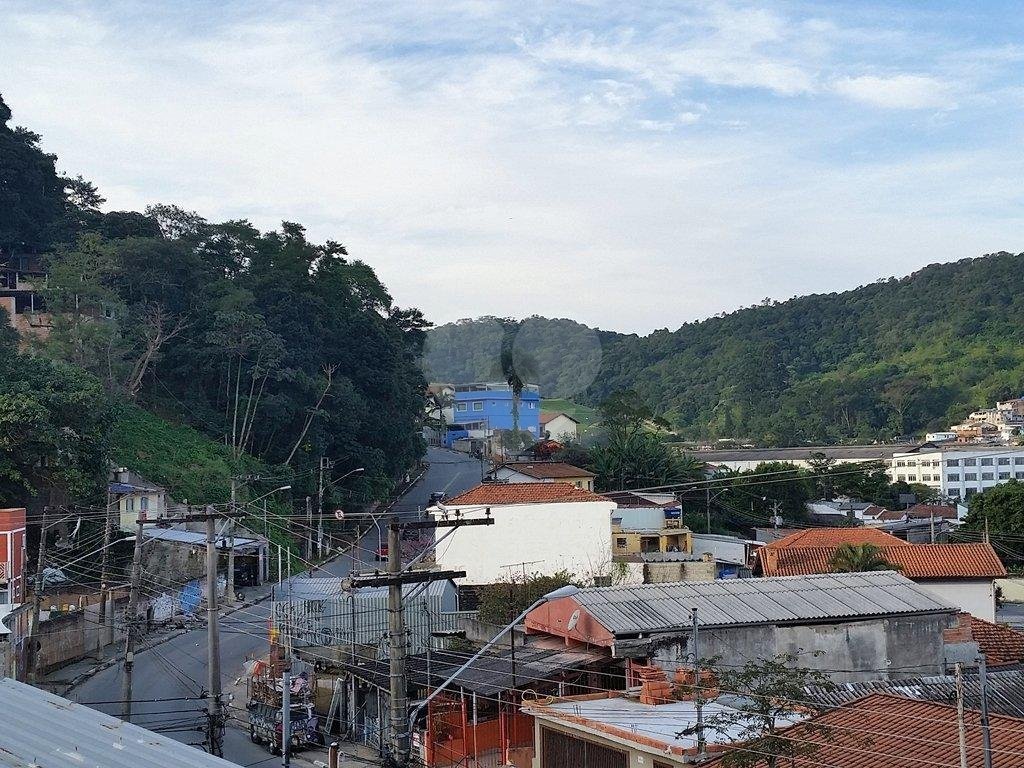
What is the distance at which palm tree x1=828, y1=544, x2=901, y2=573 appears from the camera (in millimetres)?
28172

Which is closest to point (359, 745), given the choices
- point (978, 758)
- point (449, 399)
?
point (978, 758)

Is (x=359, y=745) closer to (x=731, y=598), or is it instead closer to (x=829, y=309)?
(x=731, y=598)

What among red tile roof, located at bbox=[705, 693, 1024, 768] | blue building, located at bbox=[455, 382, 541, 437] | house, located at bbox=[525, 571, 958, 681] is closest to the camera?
red tile roof, located at bbox=[705, 693, 1024, 768]

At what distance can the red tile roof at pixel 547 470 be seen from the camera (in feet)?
143

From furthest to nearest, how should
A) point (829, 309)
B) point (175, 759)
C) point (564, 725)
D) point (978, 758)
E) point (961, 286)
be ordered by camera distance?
point (829, 309) < point (961, 286) < point (564, 725) < point (978, 758) < point (175, 759)

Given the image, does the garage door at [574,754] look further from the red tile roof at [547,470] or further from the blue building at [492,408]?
the blue building at [492,408]

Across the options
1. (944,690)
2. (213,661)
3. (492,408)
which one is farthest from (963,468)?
(213,661)

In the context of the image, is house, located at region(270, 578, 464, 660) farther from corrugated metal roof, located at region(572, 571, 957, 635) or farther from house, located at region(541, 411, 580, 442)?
house, located at region(541, 411, 580, 442)

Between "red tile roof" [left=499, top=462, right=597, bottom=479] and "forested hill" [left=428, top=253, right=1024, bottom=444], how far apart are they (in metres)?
50.9

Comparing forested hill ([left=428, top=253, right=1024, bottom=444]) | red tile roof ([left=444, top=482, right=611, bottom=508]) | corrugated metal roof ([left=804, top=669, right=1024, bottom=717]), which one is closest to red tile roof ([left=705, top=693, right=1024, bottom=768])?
corrugated metal roof ([left=804, top=669, right=1024, bottom=717])

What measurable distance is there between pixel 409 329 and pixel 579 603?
4453cm

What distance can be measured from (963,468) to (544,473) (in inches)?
1603

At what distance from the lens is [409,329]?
204ft

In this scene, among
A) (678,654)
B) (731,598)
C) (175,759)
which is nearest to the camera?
(175,759)
